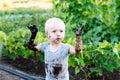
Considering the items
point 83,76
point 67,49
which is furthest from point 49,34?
point 83,76

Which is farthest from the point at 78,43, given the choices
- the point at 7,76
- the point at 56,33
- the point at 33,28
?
the point at 7,76

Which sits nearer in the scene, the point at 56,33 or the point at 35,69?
the point at 56,33

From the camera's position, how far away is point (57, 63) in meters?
3.92

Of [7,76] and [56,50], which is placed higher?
[56,50]

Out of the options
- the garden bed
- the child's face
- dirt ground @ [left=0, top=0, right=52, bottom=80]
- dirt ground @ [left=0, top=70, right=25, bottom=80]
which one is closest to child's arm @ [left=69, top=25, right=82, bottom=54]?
the child's face

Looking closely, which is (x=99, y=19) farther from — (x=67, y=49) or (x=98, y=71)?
(x=67, y=49)

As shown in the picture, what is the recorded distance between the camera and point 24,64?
6.66 m

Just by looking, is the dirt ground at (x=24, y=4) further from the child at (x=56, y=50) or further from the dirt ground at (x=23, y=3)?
the child at (x=56, y=50)

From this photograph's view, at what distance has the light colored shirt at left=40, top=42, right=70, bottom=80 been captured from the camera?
12.8 feet

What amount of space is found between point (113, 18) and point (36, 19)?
2.71 meters

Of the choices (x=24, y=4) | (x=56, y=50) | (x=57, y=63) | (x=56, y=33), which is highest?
(x=56, y=33)

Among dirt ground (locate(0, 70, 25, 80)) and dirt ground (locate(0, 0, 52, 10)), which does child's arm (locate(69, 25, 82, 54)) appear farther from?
dirt ground (locate(0, 0, 52, 10))

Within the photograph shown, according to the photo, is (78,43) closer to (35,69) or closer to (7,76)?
(7,76)

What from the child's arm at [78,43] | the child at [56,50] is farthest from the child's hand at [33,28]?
the child's arm at [78,43]
